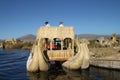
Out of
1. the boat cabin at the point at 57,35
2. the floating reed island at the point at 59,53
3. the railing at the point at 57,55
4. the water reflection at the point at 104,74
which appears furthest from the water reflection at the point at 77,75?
the boat cabin at the point at 57,35

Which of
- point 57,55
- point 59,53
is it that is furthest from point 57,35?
point 57,55

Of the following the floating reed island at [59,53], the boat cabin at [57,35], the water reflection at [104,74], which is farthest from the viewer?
the boat cabin at [57,35]

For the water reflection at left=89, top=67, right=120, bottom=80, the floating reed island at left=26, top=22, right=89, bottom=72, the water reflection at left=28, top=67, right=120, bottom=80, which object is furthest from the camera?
the floating reed island at left=26, top=22, right=89, bottom=72

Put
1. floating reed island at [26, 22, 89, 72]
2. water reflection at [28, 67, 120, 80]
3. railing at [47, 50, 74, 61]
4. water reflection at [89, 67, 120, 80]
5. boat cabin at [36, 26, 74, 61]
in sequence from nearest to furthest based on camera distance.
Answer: water reflection at [28, 67, 120, 80] → water reflection at [89, 67, 120, 80] → floating reed island at [26, 22, 89, 72] → boat cabin at [36, 26, 74, 61] → railing at [47, 50, 74, 61]

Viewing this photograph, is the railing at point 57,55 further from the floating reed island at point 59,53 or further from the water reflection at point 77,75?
the water reflection at point 77,75

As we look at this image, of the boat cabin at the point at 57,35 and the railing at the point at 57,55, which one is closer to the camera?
the boat cabin at the point at 57,35

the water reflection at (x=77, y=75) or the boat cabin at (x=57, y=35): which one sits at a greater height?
the boat cabin at (x=57, y=35)

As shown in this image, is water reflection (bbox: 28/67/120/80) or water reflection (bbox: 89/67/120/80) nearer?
water reflection (bbox: 28/67/120/80)

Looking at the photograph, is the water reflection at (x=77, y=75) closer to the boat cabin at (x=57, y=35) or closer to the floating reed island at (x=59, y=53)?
the floating reed island at (x=59, y=53)

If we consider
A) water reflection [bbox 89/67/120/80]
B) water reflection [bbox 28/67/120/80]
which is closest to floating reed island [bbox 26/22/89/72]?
water reflection [bbox 28/67/120/80]

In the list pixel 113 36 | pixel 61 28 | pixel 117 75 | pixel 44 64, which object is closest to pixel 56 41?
pixel 61 28

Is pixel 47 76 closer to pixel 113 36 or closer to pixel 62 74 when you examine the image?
pixel 62 74

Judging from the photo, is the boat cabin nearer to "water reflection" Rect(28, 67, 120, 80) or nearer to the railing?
the railing

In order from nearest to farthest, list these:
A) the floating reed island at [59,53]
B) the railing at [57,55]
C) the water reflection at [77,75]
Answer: the water reflection at [77,75]
the floating reed island at [59,53]
the railing at [57,55]
